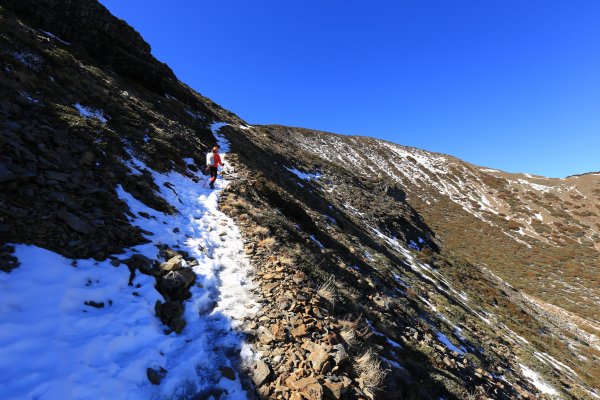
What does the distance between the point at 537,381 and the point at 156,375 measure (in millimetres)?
17592

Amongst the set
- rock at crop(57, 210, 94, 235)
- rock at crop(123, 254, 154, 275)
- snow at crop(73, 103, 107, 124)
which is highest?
snow at crop(73, 103, 107, 124)

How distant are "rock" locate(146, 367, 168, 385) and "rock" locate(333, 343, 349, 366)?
306 centimetres

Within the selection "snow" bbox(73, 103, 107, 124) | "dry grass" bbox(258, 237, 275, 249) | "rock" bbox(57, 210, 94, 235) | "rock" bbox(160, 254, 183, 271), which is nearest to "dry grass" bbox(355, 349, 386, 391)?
"dry grass" bbox(258, 237, 275, 249)

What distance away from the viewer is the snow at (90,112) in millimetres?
11548

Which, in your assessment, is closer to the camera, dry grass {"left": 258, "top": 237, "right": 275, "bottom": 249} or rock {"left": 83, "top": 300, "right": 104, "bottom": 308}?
rock {"left": 83, "top": 300, "right": 104, "bottom": 308}

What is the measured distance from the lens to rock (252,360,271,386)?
531 cm

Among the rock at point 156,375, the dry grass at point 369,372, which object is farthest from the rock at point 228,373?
the dry grass at point 369,372

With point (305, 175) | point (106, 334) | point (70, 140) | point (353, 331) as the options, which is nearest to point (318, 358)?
point (353, 331)

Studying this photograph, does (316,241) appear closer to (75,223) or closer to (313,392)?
(313,392)

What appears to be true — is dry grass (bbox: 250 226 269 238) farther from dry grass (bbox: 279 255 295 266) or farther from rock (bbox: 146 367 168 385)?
rock (bbox: 146 367 168 385)

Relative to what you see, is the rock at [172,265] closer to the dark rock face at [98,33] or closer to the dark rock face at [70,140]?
the dark rock face at [70,140]

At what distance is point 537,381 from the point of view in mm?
14336

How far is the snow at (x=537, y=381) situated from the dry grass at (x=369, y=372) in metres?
12.9

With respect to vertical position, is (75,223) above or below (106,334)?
above
